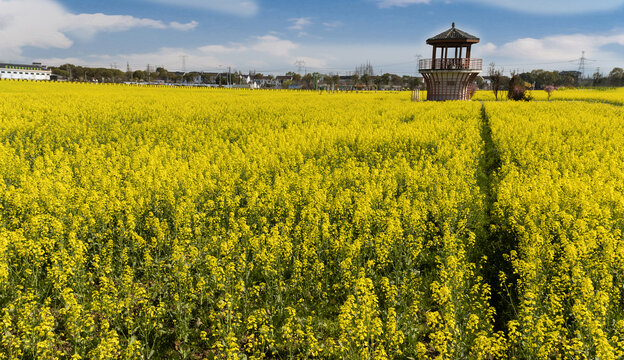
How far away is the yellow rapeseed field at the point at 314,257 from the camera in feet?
17.2

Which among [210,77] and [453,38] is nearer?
[453,38]

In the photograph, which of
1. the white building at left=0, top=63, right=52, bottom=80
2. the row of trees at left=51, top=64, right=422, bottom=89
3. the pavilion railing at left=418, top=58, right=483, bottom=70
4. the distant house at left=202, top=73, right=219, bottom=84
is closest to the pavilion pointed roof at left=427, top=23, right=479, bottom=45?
the pavilion railing at left=418, top=58, right=483, bottom=70

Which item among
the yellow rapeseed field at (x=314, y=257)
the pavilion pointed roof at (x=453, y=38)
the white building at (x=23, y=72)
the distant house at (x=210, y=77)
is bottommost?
the yellow rapeseed field at (x=314, y=257)

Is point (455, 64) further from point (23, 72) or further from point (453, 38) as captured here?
point (23, 72)

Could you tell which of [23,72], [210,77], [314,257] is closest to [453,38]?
[314,257]

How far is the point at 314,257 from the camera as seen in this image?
7.41m

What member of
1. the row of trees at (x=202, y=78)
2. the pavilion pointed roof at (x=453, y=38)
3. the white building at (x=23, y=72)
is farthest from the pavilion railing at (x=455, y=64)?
the white building at (x=23, y=72)

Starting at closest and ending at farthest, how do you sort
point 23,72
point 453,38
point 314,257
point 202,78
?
point 314,257 < point 453,38 < point 23,72 < point 202,78

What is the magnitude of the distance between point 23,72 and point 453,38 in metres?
142

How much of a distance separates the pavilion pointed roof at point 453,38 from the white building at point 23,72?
12840cm

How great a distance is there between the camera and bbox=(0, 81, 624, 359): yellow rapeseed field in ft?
17.2

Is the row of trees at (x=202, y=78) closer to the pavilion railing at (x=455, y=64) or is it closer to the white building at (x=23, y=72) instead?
the white building at (x=23, y=72)

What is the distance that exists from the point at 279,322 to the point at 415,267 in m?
3.15

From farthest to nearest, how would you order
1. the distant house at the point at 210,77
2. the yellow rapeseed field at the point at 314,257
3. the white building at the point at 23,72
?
1. the distant house at the point at 210,77
2. the white building at the point at 23,72
3. the yellow rapeseed field at the point at 314,257
